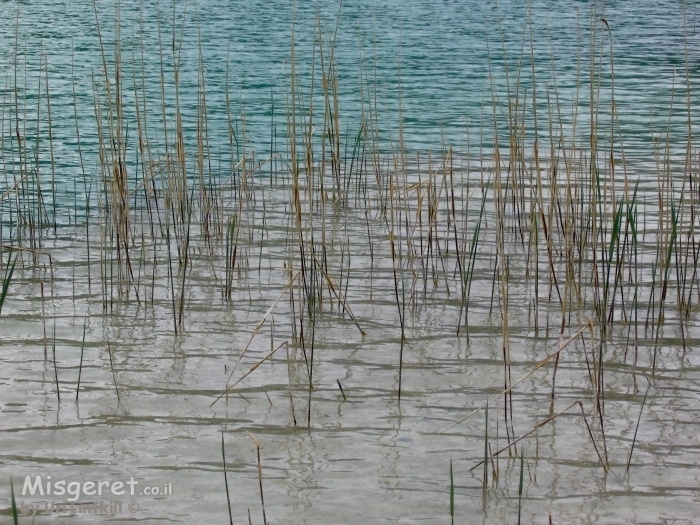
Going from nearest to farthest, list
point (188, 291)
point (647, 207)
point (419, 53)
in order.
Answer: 1. point (188, 291)
2. point (647, 207)
3. point (419, 53)

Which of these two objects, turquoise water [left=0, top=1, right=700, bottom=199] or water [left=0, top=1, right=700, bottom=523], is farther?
turquoise water [left=0, top=1, right=700, bottom=199]

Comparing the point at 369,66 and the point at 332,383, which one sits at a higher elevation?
the point at 332,383

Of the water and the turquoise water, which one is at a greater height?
the water

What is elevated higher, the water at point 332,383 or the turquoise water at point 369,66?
the water at point 332,383

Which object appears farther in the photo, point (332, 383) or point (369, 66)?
point (369, 66)

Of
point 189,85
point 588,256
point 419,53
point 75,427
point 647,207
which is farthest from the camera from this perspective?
point 419,53

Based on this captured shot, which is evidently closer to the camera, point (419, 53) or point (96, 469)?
point (96, 469)

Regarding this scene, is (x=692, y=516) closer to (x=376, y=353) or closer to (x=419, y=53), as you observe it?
(x=376, y=353)

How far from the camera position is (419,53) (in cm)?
1477

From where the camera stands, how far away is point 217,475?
2705 millimetres

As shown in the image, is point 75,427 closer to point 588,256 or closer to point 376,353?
point 376,353

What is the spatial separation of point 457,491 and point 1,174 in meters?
5.40

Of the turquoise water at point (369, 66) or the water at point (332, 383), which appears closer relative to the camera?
the water at point (332, 383)

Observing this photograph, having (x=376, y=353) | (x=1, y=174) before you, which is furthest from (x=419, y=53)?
(x=376, y=353)
